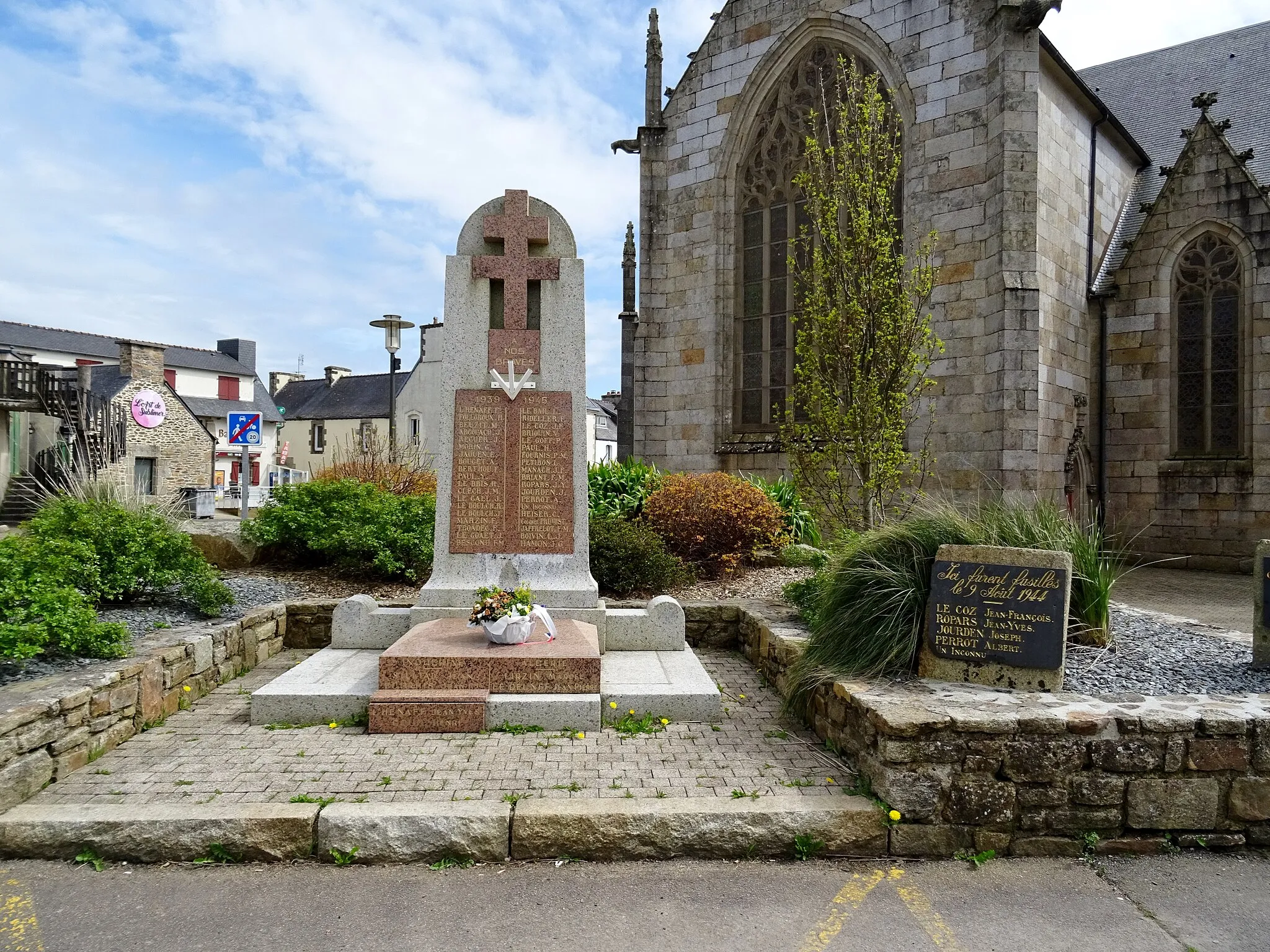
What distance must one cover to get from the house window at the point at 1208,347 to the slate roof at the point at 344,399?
37.9m

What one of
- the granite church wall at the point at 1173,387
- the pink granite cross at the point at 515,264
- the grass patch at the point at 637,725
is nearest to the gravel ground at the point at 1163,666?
the grass patch at the point at 637,725

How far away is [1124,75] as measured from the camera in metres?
19.0

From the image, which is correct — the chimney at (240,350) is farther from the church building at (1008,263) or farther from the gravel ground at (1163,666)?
the gravel ground at (1163,666)

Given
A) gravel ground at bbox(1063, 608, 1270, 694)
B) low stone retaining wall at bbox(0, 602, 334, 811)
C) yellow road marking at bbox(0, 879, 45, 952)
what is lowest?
yellow road marking at bbox(0, 879, 45, 952)

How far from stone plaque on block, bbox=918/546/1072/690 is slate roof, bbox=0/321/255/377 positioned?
136 feet

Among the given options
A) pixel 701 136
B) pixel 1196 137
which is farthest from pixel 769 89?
pixel 1196 137

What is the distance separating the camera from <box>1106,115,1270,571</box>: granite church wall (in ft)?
43.9

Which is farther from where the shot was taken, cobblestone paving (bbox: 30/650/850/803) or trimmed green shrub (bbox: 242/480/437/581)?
trimmed green shrub (bbox: 242/480/437/581)

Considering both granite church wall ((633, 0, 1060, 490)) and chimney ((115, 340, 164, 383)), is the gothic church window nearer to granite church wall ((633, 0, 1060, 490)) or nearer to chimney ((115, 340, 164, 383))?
granite church wall ((633, 0, 1060, 490))

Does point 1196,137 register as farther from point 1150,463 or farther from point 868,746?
point 868,746

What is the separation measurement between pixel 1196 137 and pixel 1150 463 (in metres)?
5.81

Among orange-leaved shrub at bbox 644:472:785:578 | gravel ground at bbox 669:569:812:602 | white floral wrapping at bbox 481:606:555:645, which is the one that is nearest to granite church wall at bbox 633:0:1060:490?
orange-leaved shrub at bbox 644:472:785:578

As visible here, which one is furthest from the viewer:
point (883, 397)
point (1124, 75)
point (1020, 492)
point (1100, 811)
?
point (1124, 75)

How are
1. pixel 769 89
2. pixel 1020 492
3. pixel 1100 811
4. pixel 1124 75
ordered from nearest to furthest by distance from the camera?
1. pixel 1100 811
2. pixel 1020 492
3. pixel 769 89
4. pixel 1124 75
